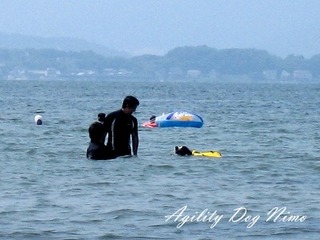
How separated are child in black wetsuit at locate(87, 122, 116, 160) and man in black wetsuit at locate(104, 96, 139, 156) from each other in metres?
0.12

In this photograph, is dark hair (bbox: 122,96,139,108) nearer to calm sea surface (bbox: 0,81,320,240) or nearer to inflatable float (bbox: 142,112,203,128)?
calm sea surface (bbox: 0,81,320,240)

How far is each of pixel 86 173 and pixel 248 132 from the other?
16.4 meters

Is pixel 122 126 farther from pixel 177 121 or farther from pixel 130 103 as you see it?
pixel 177 121

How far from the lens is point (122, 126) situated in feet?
72.7

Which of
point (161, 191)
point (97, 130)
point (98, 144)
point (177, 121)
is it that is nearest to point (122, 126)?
point (97, 130)

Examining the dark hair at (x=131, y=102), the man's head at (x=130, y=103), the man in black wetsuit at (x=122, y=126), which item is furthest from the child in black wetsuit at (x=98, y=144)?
the dark hair at (x=131, y=102)

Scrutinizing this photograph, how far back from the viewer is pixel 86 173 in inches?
840

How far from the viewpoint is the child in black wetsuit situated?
22.4m

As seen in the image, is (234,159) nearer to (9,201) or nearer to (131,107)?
(131,107)

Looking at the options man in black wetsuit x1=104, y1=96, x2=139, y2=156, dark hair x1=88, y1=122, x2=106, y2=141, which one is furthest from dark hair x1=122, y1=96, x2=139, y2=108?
dark hair x1=88, y1=122, x2=106, y2=141

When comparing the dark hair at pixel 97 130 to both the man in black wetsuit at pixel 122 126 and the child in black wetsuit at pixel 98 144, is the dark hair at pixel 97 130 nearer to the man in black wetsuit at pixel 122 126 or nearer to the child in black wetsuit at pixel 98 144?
the child in black wetsuit at pixel 98 144

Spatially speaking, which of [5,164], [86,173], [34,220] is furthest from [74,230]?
[5,164]

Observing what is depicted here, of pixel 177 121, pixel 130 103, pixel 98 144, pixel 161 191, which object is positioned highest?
pixel 130 103

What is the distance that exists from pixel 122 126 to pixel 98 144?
1053 mm
